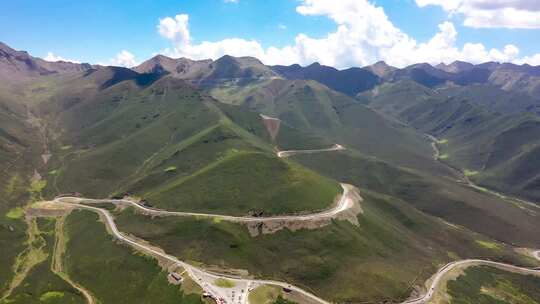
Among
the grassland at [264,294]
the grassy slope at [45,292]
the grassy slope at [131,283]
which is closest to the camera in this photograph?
the grassland at [264,294]

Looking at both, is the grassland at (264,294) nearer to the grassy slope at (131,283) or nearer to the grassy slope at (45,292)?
the grassy slope at (131,283)

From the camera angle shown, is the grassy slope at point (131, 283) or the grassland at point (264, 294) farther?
the grassy slope at point (131, 283)

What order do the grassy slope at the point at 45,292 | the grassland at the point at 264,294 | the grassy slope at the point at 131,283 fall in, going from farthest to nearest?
the grassy slope at the point at 45,292 → the grassy slope at the point at 131,283 → the grassland at the point at 264,294

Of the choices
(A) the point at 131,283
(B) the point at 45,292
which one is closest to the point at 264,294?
(A) the point at 131,283

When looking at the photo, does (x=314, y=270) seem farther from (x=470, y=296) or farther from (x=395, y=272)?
(x=470, y=296)

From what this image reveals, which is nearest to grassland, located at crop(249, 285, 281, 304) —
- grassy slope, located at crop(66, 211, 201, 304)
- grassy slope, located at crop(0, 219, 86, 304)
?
grassy slope, located at crop(66, 211, 201, 304)

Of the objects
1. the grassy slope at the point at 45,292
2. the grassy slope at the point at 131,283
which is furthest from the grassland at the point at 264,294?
the grassy slope at the point at 45,292

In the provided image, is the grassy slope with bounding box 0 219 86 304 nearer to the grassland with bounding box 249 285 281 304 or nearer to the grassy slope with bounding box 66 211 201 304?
the grassy slope with bounding box 66 211 201 304

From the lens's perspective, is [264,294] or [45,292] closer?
[264,294]

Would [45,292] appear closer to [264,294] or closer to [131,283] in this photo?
[131,283]

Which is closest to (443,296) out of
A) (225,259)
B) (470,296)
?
(470,296)

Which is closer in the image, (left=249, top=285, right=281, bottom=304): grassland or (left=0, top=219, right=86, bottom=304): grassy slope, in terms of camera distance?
(left=249, top=285, right=281, bottom=304): grassland
